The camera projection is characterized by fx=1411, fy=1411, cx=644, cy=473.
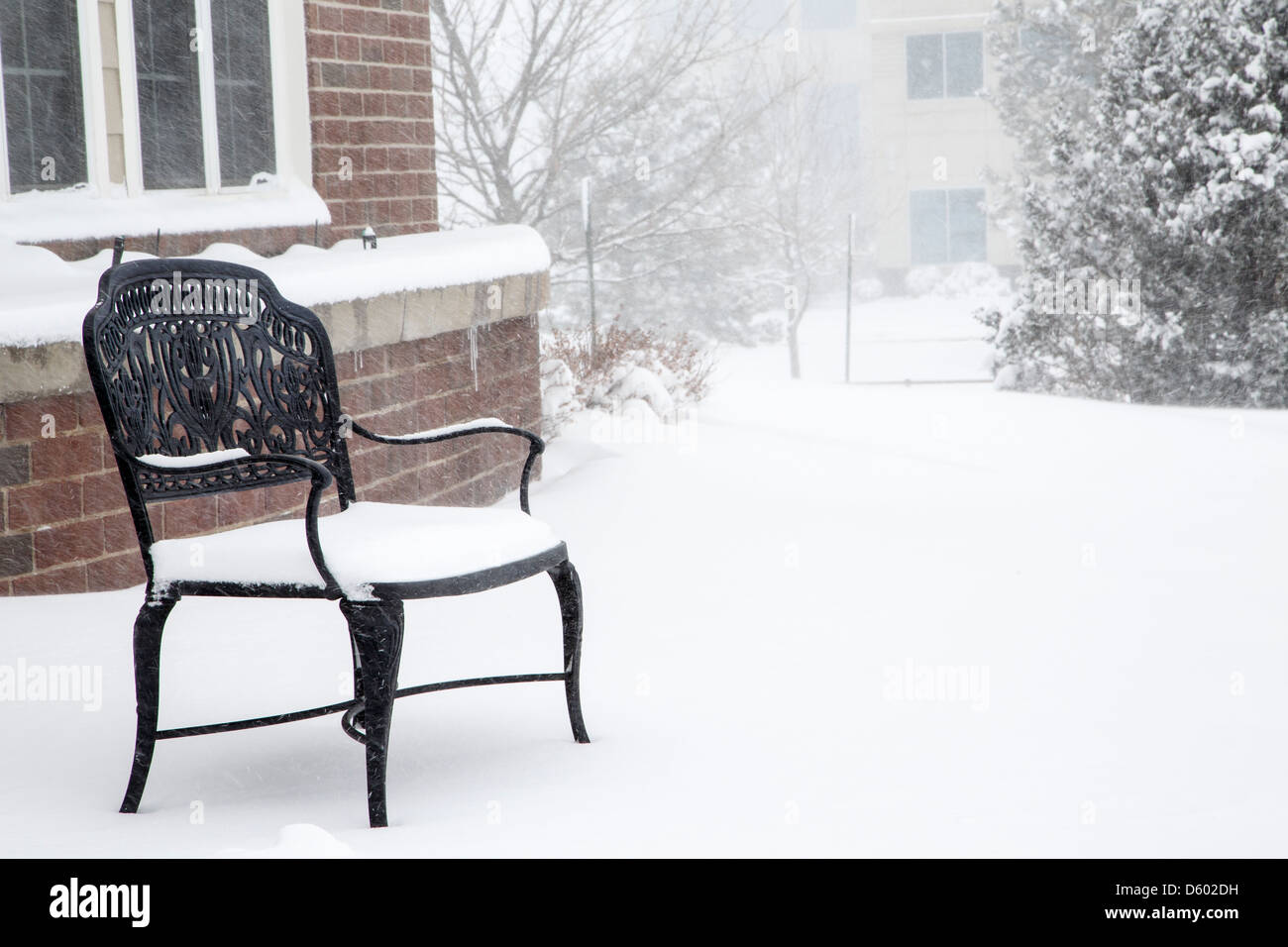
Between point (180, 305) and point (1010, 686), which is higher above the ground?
point (180, 305)

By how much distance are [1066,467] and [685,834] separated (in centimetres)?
474

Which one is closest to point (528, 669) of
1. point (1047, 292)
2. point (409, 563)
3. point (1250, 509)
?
point (409, 563)

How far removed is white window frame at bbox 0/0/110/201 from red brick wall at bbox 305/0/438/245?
99 cm

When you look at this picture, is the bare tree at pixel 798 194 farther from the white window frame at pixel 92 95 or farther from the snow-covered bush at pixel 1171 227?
the white window frame at pixel 92 95

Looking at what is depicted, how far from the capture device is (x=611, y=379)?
8.20 meters

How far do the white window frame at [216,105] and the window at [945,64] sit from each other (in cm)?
2488

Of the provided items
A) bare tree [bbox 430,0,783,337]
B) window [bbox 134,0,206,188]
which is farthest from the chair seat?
bare tree [bbox 430,0,783,337]

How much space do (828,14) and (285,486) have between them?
31.4 metres

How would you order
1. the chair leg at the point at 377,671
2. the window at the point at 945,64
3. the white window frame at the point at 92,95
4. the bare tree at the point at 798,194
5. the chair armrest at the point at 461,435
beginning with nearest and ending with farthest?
the chair leg at the point at 377,671
the chair armrest at the point at 461,435
the white window frame at the point at 92,95
the bare tree at the point at 798,194
the window at the point at 945,64

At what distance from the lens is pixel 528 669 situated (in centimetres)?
381

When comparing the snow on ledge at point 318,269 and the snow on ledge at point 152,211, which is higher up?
the snow on ledge at point 152,211

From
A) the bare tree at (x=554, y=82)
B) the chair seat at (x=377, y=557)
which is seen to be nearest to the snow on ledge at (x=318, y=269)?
the chair seat at (x=377, y=557)

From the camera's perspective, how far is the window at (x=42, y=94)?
4.59m
